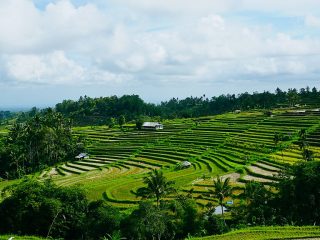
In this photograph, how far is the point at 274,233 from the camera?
1831cm

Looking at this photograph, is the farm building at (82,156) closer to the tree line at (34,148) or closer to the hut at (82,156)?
the hut at (82,156)

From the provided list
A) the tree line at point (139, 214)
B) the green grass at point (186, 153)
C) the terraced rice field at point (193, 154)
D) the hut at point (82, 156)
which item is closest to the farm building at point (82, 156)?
the hut at point (82, 156)

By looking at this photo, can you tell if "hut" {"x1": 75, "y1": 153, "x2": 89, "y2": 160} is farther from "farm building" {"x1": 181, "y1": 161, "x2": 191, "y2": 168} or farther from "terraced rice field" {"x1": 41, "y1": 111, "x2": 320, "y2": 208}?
"farm building" {"x1": 181, "y1": 161, "x2": 191, "y2": 168}

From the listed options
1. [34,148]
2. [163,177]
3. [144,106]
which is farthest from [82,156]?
[144,106]

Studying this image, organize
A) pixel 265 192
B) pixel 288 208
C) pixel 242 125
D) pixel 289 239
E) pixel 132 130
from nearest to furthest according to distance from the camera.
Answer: pixel 289 239 → pixel 288 208 → pixel 265 192 → pixel 242 125 → pixel 132 130

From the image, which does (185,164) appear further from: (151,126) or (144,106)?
(144,106)

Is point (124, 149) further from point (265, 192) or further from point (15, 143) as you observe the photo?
point (265, 192)

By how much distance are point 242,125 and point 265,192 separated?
45906 mm

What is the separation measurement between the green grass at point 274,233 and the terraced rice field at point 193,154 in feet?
60.5

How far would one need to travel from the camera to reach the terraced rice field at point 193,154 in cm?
4522

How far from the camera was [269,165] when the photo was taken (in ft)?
161

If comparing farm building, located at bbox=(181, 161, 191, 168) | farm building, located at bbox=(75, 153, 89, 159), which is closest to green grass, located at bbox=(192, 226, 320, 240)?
farm building, located at bbox=(181, 161, 191, 168)

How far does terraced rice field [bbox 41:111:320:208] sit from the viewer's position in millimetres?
45219

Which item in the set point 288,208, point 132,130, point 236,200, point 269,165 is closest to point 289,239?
point 288,208
